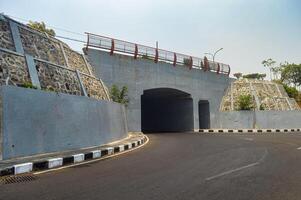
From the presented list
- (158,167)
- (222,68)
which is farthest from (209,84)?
(158,167)

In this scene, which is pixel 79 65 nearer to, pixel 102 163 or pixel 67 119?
pixel 67 119

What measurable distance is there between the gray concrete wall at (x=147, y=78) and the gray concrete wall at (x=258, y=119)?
1206 mm

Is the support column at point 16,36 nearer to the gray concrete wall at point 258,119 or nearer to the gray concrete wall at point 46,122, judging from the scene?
the gray concrete wall at point 46,122

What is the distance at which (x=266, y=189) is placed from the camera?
582 centimetres

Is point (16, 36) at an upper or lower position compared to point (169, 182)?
upper

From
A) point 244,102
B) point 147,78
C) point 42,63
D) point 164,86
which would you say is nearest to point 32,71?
point 42,63

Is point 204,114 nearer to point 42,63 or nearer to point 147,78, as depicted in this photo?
point 147,78

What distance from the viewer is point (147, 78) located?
90.2 ft

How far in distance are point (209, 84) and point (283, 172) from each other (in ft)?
85.5

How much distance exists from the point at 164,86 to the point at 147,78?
6.29 ft

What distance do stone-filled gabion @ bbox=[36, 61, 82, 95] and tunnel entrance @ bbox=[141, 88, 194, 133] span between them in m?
13.9

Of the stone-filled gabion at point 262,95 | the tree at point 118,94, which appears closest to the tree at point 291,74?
the stone-filled gabion at point 262,95

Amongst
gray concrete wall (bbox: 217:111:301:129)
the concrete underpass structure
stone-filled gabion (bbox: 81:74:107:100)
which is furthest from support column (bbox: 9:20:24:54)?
gray concrete wall (bbox: 217:111:301:129)

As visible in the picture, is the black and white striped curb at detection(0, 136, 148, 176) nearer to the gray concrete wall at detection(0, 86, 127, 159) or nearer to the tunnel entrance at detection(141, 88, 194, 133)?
the gray concrete wall at detection(0, 86, 127, 159)
